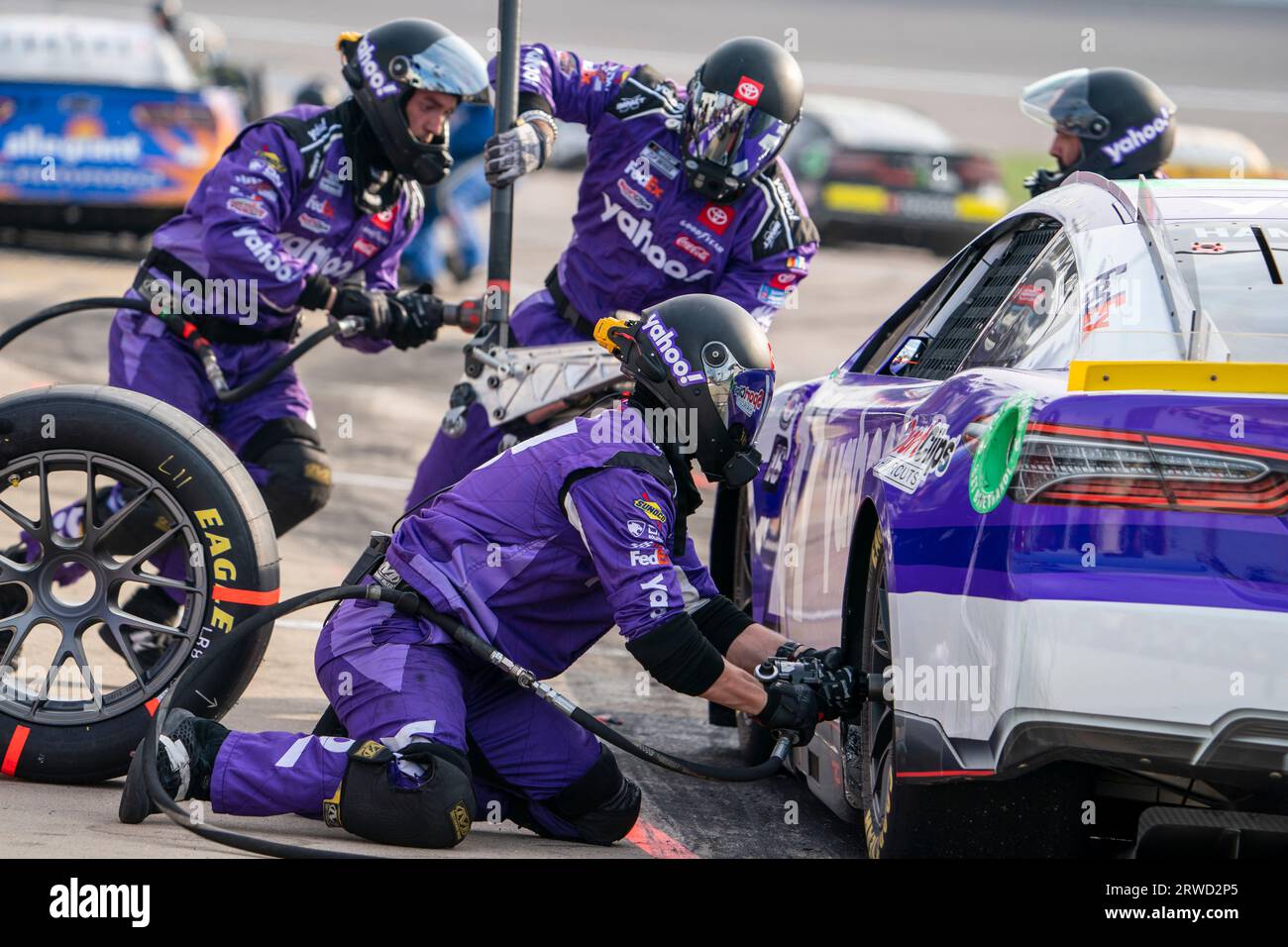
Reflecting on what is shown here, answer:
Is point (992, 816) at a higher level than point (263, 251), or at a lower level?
lower

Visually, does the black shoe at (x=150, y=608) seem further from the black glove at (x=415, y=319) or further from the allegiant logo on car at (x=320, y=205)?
the allegiant logo on car at (x=320, y=205)

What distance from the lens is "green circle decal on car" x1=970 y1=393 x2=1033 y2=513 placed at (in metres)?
3.54

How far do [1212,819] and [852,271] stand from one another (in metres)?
14.9

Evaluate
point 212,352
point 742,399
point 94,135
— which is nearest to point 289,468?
point 212,352

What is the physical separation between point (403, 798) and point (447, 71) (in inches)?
116

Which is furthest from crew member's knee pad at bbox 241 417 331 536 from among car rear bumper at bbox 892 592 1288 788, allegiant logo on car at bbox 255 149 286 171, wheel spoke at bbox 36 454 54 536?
car rear bumper at bbox 892 592 1288 788

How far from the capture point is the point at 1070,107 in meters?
7.15

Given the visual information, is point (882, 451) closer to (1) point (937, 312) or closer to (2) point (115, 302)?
(1) point (937, 312)

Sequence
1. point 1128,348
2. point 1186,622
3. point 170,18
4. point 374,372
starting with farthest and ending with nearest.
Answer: point 170,18, point 374,372, point 1128,348, point 1186,622

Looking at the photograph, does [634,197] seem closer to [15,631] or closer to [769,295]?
[769,295]

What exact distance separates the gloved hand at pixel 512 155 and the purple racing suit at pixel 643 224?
33 cm

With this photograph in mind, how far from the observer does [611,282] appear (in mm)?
7094

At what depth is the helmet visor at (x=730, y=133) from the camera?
6594 millimetres

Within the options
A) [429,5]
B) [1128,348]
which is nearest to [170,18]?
[1128,348]
